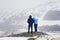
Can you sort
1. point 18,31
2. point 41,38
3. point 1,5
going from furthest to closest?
point 1,5 → point 18,31 → point 41,38

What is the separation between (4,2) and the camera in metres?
11.4

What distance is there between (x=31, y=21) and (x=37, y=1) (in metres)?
1.77

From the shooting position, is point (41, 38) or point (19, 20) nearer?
point (41, 38)

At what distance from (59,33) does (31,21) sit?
4.23ft

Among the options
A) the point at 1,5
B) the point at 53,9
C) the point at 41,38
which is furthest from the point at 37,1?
the point at 41,38

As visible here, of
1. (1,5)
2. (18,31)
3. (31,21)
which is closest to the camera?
(31,21)

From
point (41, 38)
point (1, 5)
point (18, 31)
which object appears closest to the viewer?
point (41, 38)

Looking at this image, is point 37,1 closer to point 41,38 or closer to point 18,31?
point 18,31

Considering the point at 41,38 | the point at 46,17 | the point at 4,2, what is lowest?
the point at 41,38

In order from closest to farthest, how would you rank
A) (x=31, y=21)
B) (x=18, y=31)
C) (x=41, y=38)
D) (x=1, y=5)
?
1. (x=41, y=38)
2. (x=31, y=21)
3. (x=18, y=31)
4. (x=1, y=5)

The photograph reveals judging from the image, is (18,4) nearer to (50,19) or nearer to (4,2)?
(4,2)

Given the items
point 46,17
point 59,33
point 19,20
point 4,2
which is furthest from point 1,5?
point 59,33

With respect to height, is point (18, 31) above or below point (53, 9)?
below

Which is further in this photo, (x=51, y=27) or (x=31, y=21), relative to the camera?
(x=51, y=27)
